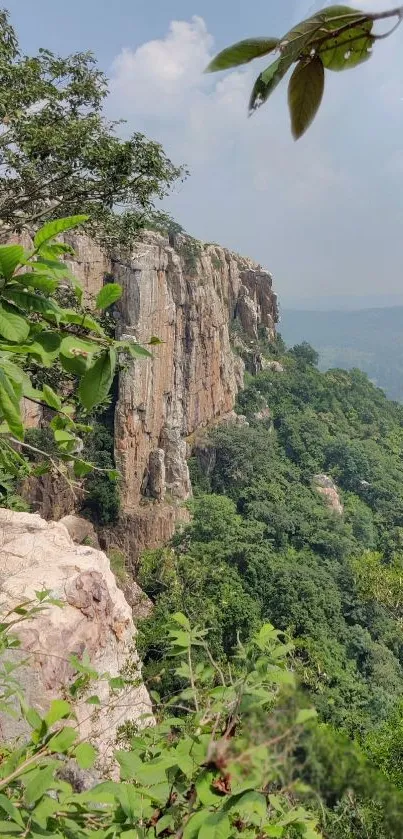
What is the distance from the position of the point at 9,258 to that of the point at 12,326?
70 mm

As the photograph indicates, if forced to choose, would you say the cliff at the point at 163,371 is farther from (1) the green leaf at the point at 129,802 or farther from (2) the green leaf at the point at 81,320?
(1) the green leaf at the point at 129,802

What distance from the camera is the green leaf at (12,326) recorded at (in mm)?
546

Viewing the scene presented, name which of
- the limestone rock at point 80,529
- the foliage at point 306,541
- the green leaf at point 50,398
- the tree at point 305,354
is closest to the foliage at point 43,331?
the green leaf at point 50,398

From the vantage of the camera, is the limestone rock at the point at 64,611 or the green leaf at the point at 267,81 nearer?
the green leaf at the point at 267,81

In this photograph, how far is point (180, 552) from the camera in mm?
19156

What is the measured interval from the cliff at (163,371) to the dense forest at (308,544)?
1.31m

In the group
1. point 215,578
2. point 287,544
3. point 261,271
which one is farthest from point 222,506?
point 261,271

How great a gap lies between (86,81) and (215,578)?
1439 cm

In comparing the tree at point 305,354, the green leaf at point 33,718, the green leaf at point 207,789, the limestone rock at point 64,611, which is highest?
the tree at point 305,354

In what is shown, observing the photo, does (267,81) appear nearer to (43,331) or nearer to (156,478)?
(43,331)

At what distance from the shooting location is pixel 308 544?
2189cm

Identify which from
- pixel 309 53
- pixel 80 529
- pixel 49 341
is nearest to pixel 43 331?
pixel 49 341

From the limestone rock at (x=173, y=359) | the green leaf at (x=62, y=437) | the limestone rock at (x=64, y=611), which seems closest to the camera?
the green leaf at (x=62, y=437)

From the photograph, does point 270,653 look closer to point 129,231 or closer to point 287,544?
point 129,231
